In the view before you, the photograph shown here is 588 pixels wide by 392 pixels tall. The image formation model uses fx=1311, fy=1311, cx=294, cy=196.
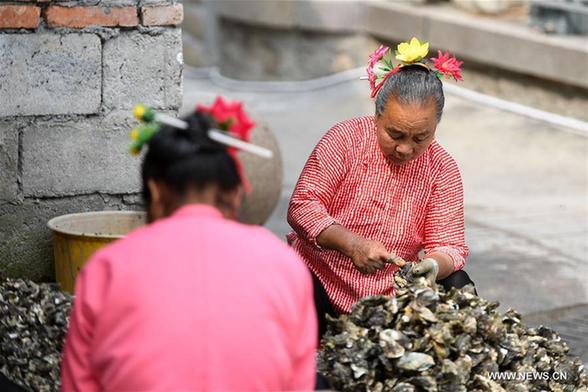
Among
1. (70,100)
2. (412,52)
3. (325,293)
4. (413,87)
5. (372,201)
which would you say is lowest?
(325,293)

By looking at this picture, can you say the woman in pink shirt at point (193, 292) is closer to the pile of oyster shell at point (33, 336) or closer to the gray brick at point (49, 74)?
the pile of oyster shell at point (33, 336)

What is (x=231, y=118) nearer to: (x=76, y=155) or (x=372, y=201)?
(x=372, y=201)

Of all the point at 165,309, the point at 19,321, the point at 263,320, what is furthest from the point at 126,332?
the point at 19,321

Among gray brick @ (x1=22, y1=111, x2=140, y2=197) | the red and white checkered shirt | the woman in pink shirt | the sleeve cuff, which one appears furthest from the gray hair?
the woman in pink shirt

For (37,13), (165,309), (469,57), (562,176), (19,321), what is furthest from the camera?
(469,57)

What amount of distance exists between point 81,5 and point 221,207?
7.35 ft

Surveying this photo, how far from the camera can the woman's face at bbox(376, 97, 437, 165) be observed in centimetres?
418

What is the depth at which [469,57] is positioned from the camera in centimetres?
980

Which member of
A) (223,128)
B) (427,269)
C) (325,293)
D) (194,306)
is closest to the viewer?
(194,306)

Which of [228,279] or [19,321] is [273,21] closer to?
[19,321]

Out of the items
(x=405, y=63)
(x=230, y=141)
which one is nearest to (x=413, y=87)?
(x=405, y=63)

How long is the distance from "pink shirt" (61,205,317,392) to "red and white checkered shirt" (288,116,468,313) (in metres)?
1.61

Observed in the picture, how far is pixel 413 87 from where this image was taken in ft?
13.8

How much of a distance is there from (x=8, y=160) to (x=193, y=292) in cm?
242
